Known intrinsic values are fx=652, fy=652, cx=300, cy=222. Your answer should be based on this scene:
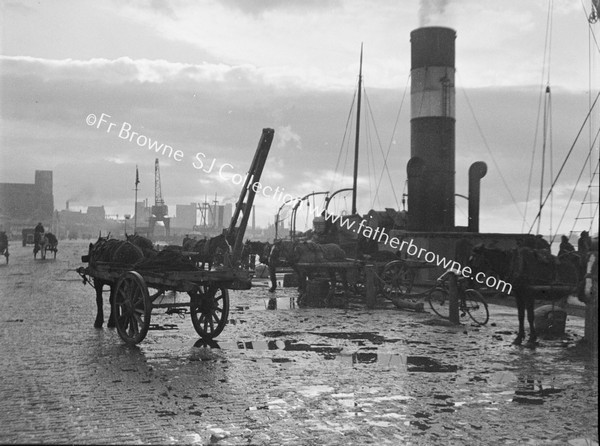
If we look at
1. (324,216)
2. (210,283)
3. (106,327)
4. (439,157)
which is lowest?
(106,327)

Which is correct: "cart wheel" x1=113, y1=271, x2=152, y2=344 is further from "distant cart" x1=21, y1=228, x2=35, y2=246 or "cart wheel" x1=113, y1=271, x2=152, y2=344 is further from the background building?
the background building

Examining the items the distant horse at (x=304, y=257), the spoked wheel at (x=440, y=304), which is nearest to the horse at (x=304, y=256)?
the distant horse at (x=304, y=257)

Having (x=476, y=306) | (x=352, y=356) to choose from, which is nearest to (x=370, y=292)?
(x=476, y=306)

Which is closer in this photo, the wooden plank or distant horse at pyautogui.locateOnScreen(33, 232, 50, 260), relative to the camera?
the wooden plank

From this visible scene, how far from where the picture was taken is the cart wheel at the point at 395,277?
754 inches

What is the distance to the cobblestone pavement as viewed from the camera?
598 centimetres

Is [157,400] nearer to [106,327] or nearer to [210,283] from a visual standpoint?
[210,283]

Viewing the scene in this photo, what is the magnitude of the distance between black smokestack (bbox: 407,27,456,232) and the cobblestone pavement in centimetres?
1295

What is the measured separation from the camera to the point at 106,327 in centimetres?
1292

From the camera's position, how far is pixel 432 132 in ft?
90.3

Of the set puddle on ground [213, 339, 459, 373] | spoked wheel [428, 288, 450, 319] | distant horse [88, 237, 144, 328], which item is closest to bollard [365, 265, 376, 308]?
spoked wheel [428, 288, 450, 319]

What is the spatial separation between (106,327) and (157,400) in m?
6.31

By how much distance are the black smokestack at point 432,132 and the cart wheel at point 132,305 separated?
17318 mm

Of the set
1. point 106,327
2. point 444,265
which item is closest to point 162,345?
point 106,327
